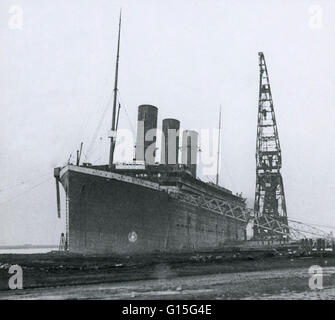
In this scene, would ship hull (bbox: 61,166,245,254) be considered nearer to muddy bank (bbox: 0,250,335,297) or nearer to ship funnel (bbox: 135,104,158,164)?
ship funnel (bbox: 135,104,158,164)

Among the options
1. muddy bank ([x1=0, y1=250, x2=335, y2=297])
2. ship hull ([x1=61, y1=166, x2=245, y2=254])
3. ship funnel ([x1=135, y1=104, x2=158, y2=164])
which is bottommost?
muddy bank ([x1=0, y1=250, x2=335, y2=297])

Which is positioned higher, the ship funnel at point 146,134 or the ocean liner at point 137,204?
the ship funnel at point 146,134

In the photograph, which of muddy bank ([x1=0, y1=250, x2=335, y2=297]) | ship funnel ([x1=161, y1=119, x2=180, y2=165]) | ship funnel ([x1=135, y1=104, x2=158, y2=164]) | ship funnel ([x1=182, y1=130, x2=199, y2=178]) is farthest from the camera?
ship funnel ([x1=182, y1=130, x2=199, y2=178])

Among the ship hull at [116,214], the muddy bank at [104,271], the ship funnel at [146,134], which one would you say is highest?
the ship funnel at [146,134]

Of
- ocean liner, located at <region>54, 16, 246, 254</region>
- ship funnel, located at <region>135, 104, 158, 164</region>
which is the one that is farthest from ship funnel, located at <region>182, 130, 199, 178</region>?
ship funnel, located at <region>135, 104, 158, 164</region>

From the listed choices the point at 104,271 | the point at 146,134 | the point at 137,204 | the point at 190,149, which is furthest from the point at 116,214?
the point at 190,149

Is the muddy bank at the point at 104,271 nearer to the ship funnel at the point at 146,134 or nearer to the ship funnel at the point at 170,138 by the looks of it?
the ship funnel at the point at 146,134

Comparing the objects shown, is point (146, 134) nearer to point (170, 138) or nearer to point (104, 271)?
point (170, 138)

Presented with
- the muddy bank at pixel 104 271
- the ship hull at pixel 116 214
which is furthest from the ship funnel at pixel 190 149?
the muddy bank at pixel 104 271
